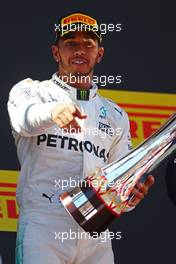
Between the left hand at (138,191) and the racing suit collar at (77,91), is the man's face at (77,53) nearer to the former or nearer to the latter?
the racing suit collar at (77,91)

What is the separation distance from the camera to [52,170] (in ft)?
8.21

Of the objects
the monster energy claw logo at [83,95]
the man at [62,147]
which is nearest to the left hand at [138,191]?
the man at [62,147]

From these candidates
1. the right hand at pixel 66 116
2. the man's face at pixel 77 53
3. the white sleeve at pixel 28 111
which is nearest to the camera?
the right hand at pixel 66 116

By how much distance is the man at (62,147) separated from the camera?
2.43 meters

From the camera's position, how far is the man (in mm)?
2434

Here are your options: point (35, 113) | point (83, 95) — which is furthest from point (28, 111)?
point (83, 95)

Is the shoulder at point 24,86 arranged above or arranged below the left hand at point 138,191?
above

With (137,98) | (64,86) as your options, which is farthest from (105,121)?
(137,98)

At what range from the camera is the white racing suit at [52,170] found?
2.44 meters

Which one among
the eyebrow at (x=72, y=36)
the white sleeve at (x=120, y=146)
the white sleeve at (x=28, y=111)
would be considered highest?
the eyebrow at (x=72, y=36)

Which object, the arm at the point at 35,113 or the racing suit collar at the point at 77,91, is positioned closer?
the arm at the point at 35,113

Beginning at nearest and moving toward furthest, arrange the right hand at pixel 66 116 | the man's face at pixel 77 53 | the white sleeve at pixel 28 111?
the right hand at pixel 66 116
the white sleeve at pixel 28 111
the man's face at pixel 77 53

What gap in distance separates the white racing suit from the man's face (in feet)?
0.17

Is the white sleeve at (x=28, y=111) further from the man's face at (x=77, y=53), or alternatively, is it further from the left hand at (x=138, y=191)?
the left hand at (x=138, y=191)
